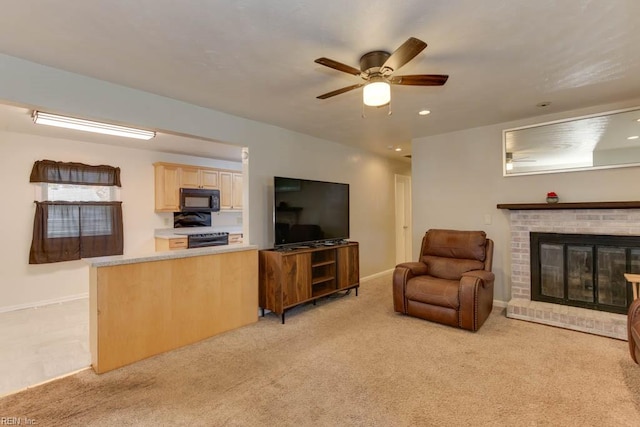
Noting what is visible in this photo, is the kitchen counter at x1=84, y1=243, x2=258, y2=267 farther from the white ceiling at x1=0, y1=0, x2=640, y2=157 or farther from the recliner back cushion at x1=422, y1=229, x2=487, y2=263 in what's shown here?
the recliner back cushion at x1=422, y1=229, x2=487, y2=263

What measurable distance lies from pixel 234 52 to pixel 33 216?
4183mm

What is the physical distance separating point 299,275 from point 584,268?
327cm

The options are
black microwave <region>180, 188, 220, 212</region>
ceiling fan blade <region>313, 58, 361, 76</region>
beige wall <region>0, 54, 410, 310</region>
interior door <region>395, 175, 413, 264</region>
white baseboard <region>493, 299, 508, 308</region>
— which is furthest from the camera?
interior door <region>395, 175, 413, 264</region>

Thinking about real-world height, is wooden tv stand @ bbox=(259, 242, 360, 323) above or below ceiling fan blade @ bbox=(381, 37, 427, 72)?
below

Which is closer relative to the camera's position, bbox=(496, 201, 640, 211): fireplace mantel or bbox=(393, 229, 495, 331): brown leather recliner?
bbox=(496, 201, 640, 211): fireplace mantel

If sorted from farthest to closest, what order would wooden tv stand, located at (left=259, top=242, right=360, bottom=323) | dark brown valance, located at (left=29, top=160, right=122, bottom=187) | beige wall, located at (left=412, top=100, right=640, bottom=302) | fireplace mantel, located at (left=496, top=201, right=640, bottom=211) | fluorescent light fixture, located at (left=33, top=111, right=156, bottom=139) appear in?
dark brown valance, located at (left=29, top=160, right=122, bottom=187) < wooden tv stand, located at (left=259, top=242, right=360, bottom=323) < beige wall, located at (left=412, top=100, right=640, bottom=302) < fireplace mantel, located at (left=496, top=201, right=640, bottom=211) < fluorescent light fixture, located at (left=33, top=111, right=156, bottom=139)

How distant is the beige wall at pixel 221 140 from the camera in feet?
7.64

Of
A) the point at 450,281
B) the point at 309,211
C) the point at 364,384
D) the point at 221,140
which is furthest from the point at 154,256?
the point at 450,281

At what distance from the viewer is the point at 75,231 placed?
4477 mm

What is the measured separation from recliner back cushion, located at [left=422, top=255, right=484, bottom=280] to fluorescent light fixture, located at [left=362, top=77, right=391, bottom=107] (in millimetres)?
2465

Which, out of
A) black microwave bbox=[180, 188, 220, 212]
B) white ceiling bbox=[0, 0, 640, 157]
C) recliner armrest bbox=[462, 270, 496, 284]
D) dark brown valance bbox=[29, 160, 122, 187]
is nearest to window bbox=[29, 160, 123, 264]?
dark brown valance bbox=[29, 160, 122, 187]

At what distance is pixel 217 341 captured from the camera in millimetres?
3010

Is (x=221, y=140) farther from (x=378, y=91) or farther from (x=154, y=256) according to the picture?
(x=378, y=91)

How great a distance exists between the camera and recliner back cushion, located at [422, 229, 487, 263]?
3.68m
